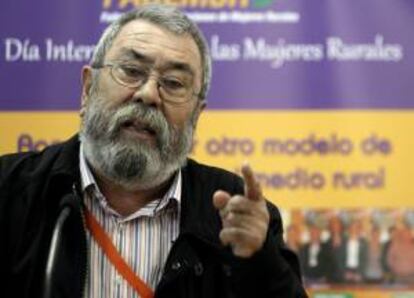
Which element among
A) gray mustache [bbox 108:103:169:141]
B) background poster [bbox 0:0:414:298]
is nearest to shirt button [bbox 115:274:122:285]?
gray mustache [bbox 108:103:169:141]

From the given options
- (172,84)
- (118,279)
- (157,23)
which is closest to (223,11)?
(157,23)

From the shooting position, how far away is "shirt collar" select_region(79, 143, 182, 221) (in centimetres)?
161

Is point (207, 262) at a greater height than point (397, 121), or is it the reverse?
point (397, 121)

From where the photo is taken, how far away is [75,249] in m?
1.46

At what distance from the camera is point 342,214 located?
2.38m

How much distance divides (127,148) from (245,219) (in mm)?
411

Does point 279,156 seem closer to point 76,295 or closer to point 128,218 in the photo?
point 128,218

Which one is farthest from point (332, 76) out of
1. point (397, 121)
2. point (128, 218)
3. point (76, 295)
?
point (76, 295)

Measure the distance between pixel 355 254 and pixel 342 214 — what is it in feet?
0.50

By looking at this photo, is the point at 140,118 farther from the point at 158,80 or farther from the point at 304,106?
the point at 304,106

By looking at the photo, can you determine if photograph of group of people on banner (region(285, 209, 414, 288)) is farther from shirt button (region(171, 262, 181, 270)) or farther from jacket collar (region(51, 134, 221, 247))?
shirt button (region(171, 262, 181, 270))

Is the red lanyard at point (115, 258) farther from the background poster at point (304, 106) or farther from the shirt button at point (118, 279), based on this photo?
the background poster at point (304, 106)

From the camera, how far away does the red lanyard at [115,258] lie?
1.50 meters

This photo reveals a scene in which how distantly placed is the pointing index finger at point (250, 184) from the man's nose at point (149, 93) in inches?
14.8
